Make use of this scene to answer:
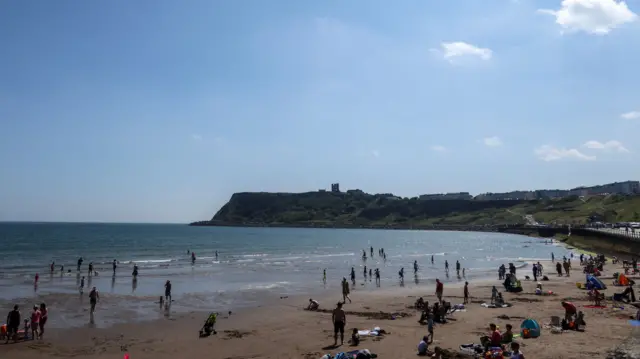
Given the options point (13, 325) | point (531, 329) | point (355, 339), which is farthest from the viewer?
point (13, 325)

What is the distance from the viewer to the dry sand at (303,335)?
Result: 15219 millimetres

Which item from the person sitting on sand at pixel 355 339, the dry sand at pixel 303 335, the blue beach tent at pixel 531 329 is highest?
the blue beach tent at pixel 531 329

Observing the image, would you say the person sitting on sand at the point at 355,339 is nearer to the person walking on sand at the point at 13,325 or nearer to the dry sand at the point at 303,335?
the dry sand at the point at 303,335

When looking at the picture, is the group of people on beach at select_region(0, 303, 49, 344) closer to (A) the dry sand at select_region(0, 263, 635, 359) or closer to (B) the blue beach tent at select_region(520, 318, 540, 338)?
(A) the dry sand at select_region(0, 263, 635, 359)

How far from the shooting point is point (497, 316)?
20656 millimetres

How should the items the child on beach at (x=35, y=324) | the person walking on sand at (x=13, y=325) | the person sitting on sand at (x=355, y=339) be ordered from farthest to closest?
the child on beach at (x=35, y=324)
the person walking on sand at (x=13, y=325)
the person sitting on sand at (x=355, y=339)

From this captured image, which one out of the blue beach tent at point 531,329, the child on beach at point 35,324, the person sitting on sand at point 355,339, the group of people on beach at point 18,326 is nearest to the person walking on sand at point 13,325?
the group of people on beach at point 18,326

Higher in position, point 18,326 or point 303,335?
point 18,326

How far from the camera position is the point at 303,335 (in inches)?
715

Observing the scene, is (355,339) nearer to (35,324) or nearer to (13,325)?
(35,324)

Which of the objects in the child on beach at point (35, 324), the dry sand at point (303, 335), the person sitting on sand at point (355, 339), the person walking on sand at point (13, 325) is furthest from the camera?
the child on beach at point (35, 324)

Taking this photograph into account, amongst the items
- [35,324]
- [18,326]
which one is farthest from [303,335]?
[18,326]

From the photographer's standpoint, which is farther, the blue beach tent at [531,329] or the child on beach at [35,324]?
the child on beach at [35,324]

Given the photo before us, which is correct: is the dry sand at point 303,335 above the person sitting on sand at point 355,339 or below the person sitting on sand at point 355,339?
below
